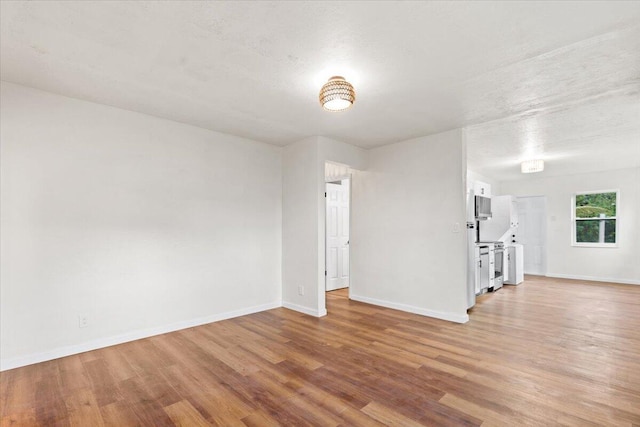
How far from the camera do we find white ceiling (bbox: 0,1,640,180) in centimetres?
189

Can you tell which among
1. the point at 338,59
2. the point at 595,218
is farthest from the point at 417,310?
the point at 595,218

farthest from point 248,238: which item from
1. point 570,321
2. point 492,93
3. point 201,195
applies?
point 570,321

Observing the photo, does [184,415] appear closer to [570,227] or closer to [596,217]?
[570,227]

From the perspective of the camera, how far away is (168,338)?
3459 millimetres

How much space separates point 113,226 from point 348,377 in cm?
290

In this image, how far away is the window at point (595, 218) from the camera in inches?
278

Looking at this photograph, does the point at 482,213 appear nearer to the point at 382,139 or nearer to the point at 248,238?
the point at 382,139

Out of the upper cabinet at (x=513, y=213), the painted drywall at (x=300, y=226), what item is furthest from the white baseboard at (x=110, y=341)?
the upper cabinet at (x=513, y=213)

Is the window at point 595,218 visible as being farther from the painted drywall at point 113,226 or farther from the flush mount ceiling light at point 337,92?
the flush mount ceiling light at point 337,92

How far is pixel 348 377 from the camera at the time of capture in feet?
8.42

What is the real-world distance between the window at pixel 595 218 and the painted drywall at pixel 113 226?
732 centimetres

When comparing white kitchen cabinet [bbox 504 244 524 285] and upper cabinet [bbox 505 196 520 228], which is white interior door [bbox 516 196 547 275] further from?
white kitchen cabinet [bbox 504 244 524 285]

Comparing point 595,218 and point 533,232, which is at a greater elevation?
point 595,218

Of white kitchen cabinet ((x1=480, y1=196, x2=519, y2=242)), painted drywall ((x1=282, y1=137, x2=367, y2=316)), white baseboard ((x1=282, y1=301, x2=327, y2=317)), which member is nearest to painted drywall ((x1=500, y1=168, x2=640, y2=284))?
white kitchen cabinet ((x1=480, y1=196, x2=519, y2=242))
